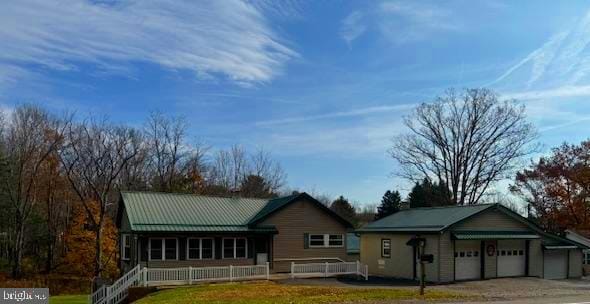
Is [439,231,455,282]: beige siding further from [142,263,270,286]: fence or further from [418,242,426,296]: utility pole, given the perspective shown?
[142,263,270,286]: fence

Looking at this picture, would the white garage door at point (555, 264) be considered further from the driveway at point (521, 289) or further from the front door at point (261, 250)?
the front door at point (261, 250)

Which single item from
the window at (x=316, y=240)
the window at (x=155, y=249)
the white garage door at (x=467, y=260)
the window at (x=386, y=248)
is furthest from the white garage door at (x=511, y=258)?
the window at (x=155, y=249)

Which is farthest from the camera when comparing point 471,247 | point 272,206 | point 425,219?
point 272,206

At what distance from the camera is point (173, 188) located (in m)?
58.8

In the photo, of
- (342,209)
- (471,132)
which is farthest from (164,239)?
(342,209)

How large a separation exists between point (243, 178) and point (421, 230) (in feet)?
130

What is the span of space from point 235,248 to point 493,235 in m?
14.7

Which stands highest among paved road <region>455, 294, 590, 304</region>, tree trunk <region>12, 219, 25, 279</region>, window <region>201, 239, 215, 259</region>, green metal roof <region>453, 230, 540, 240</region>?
green metal roof <region>453, 230, 540, 240</region>

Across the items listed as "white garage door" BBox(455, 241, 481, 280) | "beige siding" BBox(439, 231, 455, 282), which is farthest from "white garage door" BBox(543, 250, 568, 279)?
"beige siding" BBox(439, 231, 455, 282)

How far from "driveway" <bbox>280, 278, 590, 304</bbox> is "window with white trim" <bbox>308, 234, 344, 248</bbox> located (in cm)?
427

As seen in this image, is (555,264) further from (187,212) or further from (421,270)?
(187,212)

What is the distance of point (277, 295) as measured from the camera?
74.9 feet

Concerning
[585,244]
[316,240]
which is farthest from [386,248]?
[585,244]

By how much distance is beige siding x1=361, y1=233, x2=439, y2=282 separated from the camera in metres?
31.7
